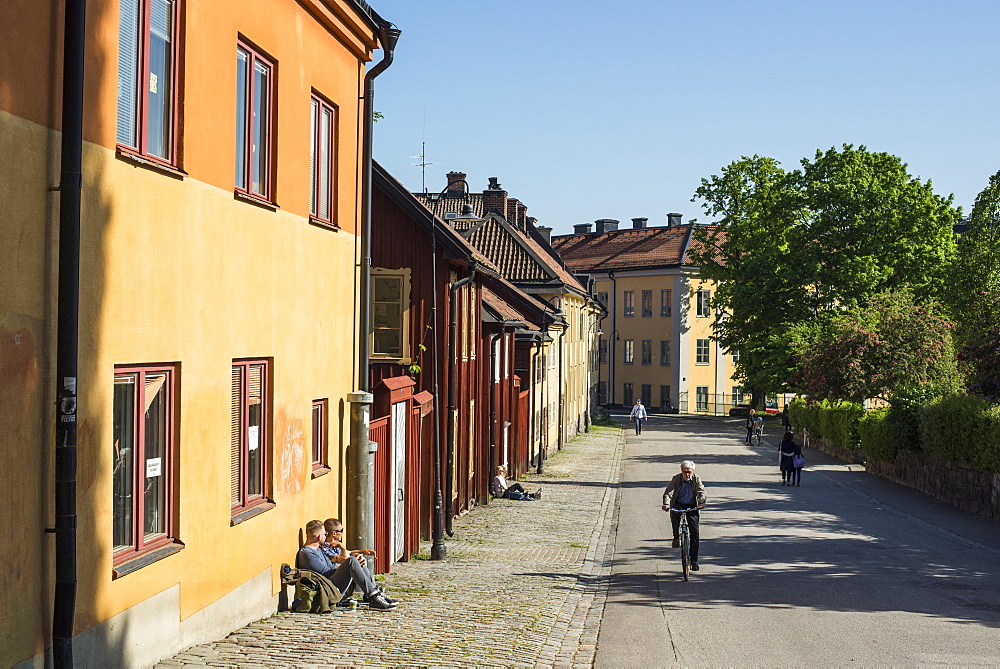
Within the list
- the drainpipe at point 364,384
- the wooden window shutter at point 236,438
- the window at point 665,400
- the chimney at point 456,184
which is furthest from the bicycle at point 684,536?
the window at point 665,400

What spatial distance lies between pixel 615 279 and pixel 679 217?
1311cm

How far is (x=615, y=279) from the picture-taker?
8700cm

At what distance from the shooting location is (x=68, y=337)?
6824 millimetres

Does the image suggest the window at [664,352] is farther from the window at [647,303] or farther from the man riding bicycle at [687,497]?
the man riding bicycle at [687,497]

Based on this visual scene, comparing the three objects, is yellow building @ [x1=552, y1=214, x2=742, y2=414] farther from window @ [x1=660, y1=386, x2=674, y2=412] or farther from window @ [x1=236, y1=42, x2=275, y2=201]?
window @ [x1=236, y1=42, x2=275, y2=201]

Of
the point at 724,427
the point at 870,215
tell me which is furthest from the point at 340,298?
the point at 724,427

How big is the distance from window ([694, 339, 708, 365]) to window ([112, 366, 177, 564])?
7454cm

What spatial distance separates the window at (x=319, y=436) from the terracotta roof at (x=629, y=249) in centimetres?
6858

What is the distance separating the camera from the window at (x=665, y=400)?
267 ft

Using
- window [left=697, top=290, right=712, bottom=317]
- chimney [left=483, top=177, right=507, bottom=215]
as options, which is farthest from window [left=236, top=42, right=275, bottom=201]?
window [left=697, top=290, right=712, bottom=317]

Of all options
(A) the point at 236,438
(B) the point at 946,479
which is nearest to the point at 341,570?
(A) the point at 236,438

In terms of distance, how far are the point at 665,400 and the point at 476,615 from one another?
70690 millimetres

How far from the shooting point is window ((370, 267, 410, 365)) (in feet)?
55.0

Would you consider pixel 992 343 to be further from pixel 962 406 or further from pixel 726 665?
pixel 726 665
